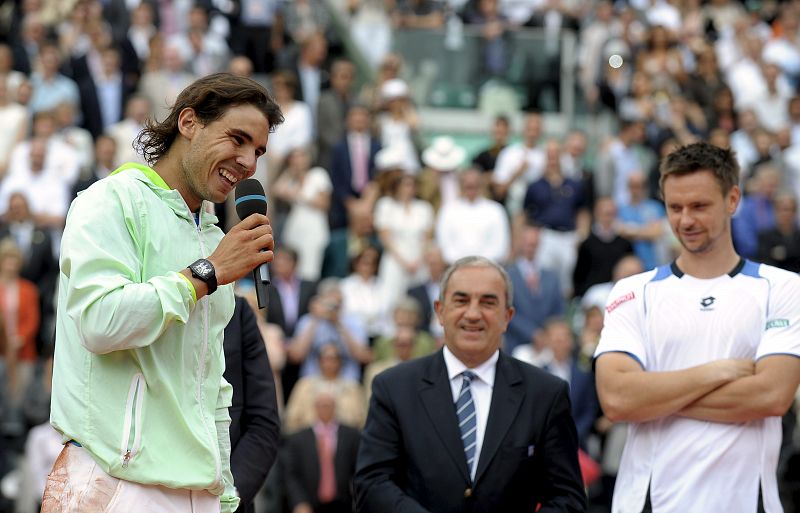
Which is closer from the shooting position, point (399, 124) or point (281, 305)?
point (281, 305)

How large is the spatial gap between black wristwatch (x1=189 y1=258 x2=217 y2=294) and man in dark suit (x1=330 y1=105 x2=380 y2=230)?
39.0 ft

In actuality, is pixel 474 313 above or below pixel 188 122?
below

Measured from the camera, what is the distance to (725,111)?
1816cm

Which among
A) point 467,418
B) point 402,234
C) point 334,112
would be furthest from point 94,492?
point 334,112

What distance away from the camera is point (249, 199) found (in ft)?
15.1

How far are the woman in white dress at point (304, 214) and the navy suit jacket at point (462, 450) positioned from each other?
934 cm

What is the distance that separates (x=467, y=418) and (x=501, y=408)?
16 centimetres

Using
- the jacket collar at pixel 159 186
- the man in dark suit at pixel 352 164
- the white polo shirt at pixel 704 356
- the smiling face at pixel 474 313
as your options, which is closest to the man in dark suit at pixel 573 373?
the man in dark suit at pixel 352 164

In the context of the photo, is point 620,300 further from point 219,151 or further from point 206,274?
point 206,274

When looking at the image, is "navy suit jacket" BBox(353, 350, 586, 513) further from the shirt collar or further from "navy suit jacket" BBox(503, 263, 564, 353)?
"navy suit jacket" BBox(503, 263, 564, 353)

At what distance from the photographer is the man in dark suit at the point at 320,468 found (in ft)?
39.1

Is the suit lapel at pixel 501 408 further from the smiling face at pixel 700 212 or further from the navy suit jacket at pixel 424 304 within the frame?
the navy suit jacket at pixel 424 304

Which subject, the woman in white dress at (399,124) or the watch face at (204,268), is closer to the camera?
the watch face at (204,268)

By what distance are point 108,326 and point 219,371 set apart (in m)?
0.59
